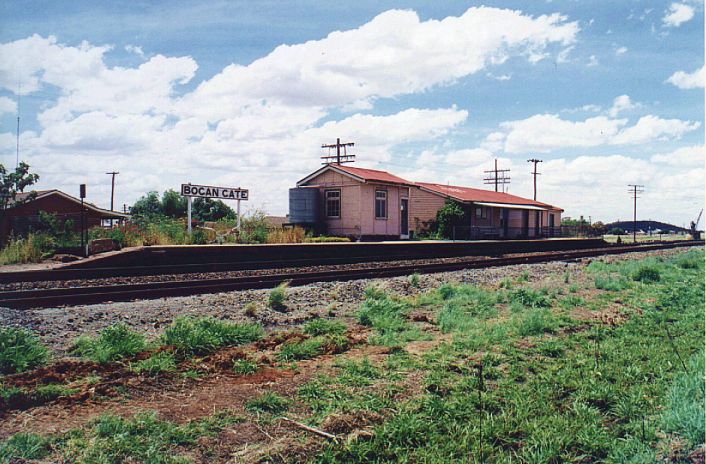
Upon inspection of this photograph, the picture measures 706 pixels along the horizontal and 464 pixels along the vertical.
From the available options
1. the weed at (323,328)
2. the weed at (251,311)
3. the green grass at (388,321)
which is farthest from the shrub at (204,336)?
the green grass at (388,321)

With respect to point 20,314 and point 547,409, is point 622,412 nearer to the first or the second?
point 547,409

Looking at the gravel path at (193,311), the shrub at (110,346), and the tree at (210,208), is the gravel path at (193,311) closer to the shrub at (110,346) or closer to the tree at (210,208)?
the shrub at (110,346)

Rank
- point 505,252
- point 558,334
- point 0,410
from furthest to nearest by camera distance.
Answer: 1. point 505,252
2. point 558,334
3. point 0,410

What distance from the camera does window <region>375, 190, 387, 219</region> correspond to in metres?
30.2

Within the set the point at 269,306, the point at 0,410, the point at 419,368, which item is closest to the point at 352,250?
the point at 269,306

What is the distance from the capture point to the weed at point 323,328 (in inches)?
273

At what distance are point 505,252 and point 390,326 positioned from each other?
20.7 metres

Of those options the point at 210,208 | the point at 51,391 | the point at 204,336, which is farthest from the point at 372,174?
the point at 51,391

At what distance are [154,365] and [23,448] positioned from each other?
168 cm

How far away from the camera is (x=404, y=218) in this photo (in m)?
34.3

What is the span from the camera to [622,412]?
436 centimetres

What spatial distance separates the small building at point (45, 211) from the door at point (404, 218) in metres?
16.3

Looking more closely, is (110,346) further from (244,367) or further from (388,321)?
(388,321)

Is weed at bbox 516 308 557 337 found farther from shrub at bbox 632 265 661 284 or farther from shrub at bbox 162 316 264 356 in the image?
Result: shrub at bbox 632 265 661 284
